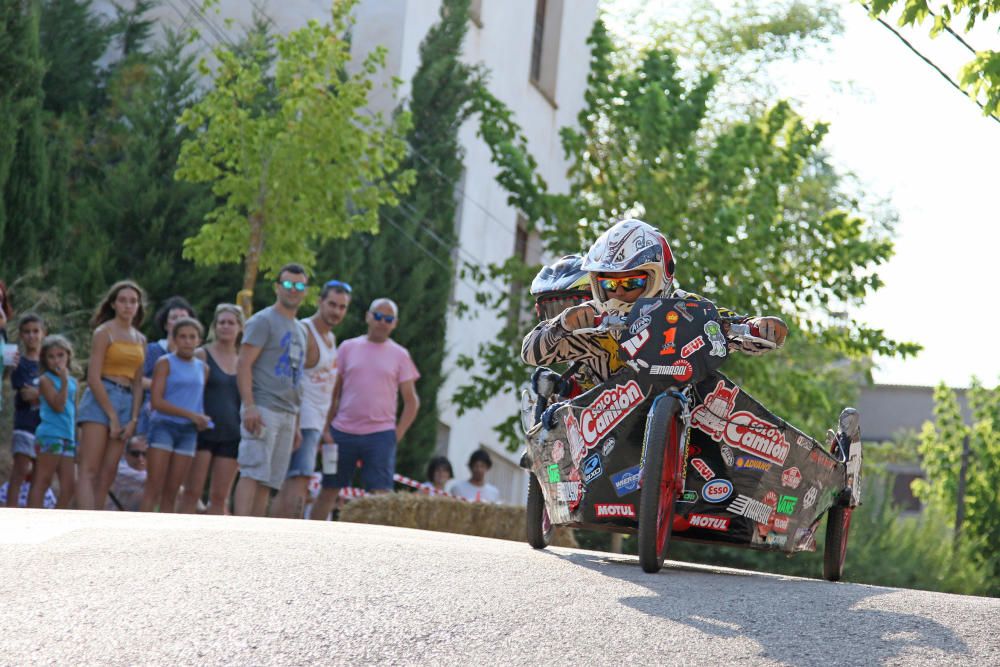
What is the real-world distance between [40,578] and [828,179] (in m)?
39.2

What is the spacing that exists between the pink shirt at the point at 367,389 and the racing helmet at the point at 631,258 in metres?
5.40

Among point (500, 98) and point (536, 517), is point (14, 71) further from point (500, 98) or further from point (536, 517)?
point (500, 98)

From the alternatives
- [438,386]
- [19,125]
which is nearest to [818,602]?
[19,125]

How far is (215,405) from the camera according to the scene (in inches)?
543

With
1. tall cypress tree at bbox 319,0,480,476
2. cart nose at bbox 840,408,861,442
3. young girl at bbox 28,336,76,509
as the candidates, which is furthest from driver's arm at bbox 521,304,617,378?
tall cypress tree at bbox 319,0,480,476

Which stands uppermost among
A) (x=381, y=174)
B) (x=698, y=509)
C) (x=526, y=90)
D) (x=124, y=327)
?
(x=526, y=90)

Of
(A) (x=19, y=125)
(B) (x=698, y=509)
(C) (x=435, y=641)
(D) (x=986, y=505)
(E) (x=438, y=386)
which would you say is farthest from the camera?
(D) (x=986, y=505)

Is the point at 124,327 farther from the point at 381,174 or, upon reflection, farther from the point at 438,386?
the point at 438,386

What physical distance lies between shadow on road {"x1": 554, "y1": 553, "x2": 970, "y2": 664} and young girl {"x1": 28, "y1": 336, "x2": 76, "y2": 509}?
21.8ft

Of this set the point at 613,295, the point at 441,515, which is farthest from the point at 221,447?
the point at 613,295

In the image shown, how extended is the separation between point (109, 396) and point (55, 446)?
74 centimetres

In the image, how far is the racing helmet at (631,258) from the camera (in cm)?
896

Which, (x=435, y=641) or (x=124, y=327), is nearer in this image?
(x=435, y=641)

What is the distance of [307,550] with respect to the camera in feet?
26.2
